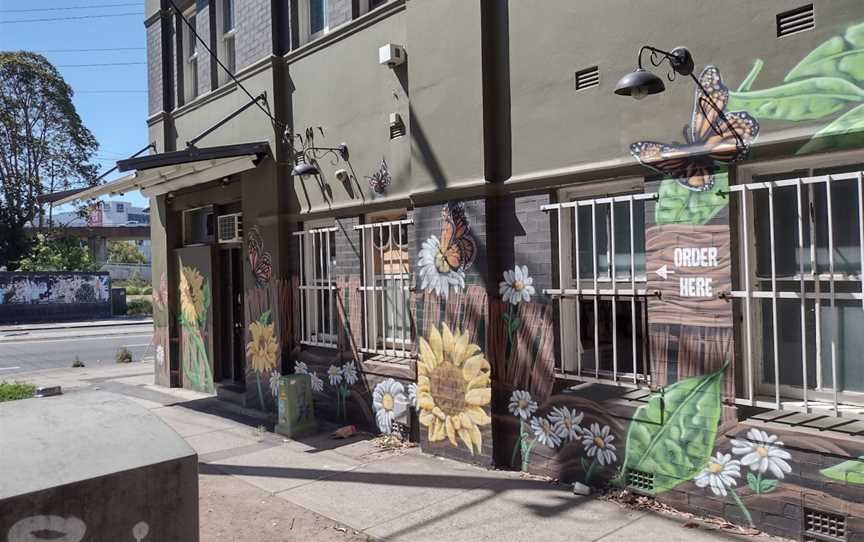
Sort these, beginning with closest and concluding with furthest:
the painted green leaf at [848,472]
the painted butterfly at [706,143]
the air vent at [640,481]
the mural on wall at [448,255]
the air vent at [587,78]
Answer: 1. the painted green leaf at [848,472]
2. the painted butterfly at [706,143]
3. the air vent at [640,481]
4. the air vent at [587,78]
5. the mural on wall at [448,255]

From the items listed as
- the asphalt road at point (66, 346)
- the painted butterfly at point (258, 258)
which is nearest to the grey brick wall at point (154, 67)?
the painted butterfly at point (258, 258)

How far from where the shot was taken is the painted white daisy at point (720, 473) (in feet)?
14.6

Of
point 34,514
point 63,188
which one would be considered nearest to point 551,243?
point 34,514

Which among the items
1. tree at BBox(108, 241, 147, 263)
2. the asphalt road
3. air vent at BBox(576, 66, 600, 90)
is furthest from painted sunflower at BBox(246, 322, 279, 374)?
tree at BBox(108, 241, 147, 263)

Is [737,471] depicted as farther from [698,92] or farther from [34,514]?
[34,514]

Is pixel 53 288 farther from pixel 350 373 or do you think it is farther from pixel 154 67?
pixel 350 373

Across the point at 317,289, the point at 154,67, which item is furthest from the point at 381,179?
the point at 154,67

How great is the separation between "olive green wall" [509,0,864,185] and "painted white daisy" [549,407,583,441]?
204 cm

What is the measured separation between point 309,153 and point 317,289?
179 cm

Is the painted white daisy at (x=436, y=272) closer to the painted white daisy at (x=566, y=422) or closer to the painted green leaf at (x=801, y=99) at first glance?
the painted white daisy at (x=566, y=422)

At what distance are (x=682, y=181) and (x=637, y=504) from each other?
97.5 inches

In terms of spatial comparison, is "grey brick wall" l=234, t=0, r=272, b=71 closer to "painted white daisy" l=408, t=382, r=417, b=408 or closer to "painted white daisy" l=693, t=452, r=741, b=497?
"painted white daisy" l=408, t=382, r=417, b=408

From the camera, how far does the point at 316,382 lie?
8250 mm

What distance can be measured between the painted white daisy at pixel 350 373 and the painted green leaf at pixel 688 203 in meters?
4.19
